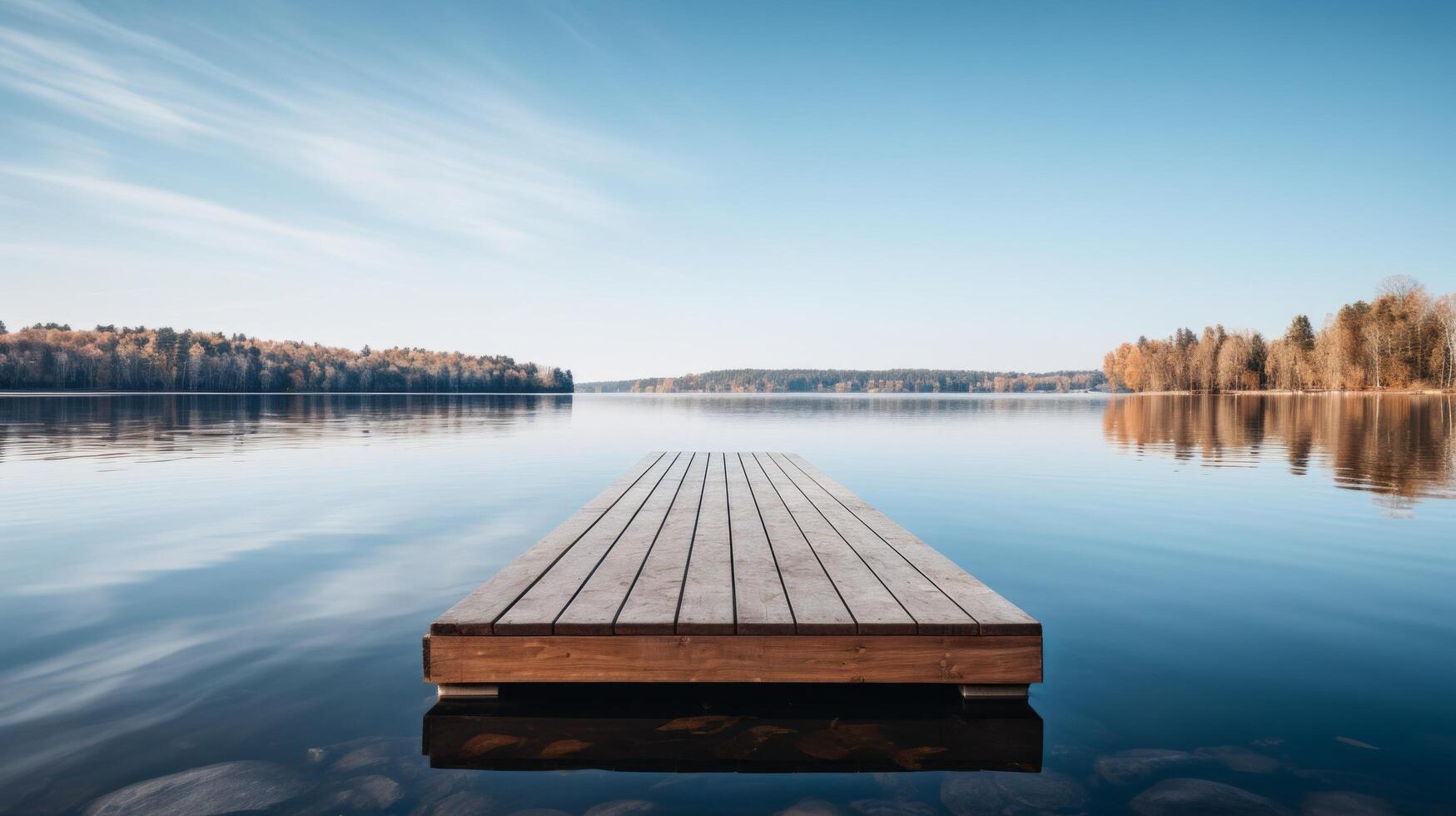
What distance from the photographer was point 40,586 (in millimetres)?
6562

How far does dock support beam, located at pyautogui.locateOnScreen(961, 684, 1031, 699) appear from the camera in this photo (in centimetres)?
399

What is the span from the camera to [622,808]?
122 inches

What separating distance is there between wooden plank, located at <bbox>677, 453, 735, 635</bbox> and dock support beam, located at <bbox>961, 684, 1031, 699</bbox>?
1.43m

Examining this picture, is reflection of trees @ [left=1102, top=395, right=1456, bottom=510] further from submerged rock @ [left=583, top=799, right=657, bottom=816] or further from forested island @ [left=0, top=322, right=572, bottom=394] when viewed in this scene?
forested island @ [left=0, top=322, right=572, bottom=394]

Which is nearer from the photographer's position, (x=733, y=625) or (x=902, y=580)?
(x=733, y=625)

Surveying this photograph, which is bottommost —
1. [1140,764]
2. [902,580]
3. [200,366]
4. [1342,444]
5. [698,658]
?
[1140,764]

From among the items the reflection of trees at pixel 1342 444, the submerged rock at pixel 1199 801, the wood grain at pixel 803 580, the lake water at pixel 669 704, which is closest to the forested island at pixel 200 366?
the lake water at pixel 669 704

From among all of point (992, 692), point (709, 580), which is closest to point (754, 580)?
point (709, 580)

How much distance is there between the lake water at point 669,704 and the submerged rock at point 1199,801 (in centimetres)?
2

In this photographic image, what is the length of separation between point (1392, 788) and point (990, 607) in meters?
1.86

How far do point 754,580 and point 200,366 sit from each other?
134 metres

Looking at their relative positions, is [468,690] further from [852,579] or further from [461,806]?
[852,579]

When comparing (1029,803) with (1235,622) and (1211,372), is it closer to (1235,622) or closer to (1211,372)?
(1235,622)

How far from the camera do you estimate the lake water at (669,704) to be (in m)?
3.26
